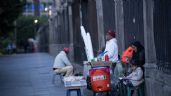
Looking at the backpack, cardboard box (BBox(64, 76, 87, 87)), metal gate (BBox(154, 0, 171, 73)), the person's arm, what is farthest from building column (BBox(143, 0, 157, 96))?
cardboard box (BBox(64, 76, 87, 87))

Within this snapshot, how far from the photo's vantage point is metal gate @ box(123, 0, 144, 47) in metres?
16.5

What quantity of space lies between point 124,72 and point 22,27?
336 feet

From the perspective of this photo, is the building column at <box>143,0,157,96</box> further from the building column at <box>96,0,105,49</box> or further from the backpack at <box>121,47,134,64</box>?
the building column at <box>96,0,105,49</box>

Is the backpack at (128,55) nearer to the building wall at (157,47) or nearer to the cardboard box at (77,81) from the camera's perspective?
the building wall at (157,47)

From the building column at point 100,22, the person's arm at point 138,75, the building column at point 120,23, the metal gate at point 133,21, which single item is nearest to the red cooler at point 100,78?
the person's arm at point 138,75

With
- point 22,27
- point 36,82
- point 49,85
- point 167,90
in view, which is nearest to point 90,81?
point 167,90

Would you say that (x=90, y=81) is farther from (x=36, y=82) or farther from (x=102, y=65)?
(x=36, y=82)

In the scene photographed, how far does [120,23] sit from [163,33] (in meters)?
6.49

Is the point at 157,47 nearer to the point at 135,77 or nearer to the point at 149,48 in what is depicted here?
the point at 149,48

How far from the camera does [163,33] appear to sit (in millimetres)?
13398

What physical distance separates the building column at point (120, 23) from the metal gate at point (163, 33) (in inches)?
210

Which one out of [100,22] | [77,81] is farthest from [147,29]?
[100,22]

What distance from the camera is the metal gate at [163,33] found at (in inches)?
508

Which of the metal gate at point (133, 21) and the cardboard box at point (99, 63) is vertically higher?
the metal gate at point (133, 21)
